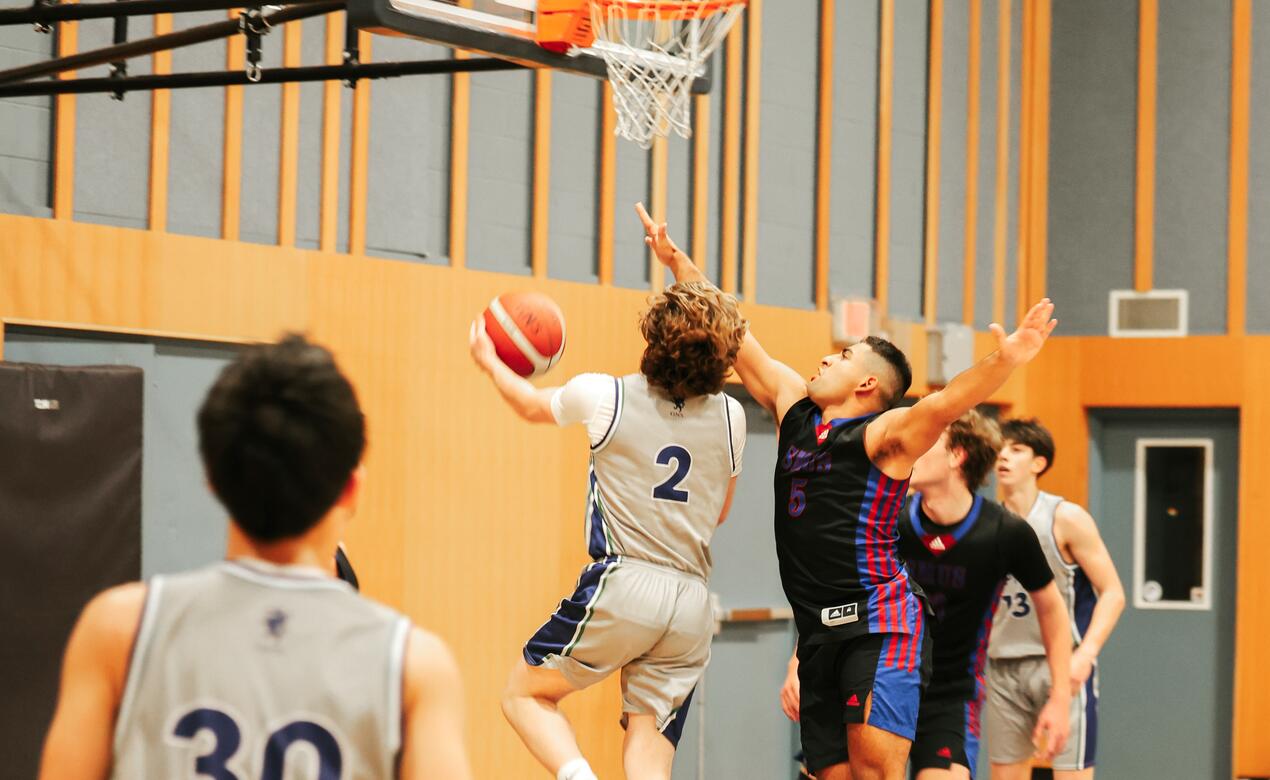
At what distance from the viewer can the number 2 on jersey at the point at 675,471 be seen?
4395mm

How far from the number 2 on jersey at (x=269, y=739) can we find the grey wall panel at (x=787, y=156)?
7062 mm

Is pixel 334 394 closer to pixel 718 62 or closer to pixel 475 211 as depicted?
pixel 475 211

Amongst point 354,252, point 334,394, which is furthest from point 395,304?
point 334,394

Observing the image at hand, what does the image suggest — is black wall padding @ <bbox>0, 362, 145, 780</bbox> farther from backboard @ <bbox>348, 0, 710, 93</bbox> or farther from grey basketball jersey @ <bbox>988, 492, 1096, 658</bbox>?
grey basketball jersey @ <bbox>988, 492, 1096, 658</bbox>

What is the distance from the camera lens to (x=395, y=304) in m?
7.07

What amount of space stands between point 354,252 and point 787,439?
297 centimetres

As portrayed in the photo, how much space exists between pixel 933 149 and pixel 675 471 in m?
6.08

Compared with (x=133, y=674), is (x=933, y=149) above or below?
above

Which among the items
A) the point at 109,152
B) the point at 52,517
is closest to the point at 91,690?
the point at 52,517

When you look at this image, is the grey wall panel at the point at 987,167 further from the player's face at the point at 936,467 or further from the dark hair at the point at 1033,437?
the player's face at the point at 936,467

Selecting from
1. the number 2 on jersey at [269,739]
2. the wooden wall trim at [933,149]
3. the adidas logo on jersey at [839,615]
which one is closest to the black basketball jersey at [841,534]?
the adidas logo on jersey at [839,615]

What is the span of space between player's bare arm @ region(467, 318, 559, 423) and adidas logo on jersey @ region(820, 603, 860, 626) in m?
1.12

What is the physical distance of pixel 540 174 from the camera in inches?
306

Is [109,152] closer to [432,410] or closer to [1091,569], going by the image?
[432,410]
